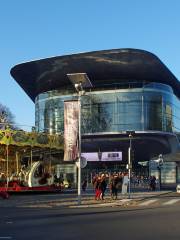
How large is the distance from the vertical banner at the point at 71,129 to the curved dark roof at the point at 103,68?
40357 mm

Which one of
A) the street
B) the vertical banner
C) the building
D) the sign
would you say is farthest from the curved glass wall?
the street

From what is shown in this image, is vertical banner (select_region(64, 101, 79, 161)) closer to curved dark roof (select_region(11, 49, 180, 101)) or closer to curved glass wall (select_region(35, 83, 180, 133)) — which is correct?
curved dark roof (select_region(11, 49, 180, 101))

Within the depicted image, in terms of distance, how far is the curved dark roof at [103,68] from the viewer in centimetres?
7375

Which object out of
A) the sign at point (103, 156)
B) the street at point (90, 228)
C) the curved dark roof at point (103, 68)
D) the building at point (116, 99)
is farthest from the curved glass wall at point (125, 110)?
the street at point (90, 228)

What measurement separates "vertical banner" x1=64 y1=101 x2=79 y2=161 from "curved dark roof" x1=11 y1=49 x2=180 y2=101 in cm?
4036

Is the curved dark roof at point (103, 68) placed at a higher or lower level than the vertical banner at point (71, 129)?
higher

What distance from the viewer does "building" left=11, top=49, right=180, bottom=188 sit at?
7525 cm

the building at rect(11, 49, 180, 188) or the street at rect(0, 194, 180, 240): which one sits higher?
the building at rect(11, 49, 180, 188)

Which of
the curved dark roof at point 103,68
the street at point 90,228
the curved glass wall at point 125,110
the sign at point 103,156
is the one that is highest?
the curved dark roof at point 103,68

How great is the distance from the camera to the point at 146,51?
7262 centimetres

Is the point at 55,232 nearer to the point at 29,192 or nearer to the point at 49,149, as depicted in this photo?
the point at 29,192

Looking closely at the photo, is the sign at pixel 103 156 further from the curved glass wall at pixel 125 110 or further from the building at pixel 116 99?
the curved glass wall at pixel 125 110

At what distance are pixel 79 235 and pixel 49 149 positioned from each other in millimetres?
33855

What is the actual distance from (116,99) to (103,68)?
4883 millimetres
